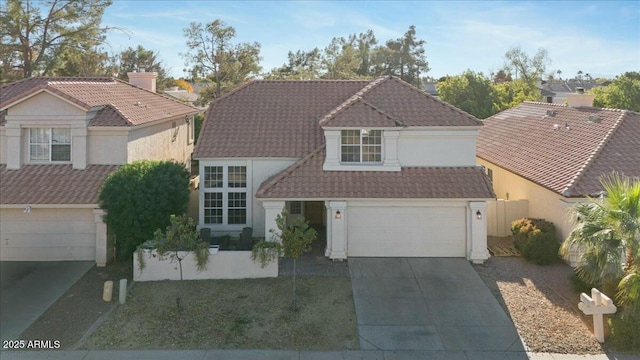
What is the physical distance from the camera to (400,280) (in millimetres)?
15594

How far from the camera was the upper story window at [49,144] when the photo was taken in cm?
1870

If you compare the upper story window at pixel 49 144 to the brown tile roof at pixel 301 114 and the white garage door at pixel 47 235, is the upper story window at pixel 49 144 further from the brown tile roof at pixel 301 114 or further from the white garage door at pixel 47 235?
the brown tile roof at pixel 301 114

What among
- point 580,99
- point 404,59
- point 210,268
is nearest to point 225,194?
point 210,268

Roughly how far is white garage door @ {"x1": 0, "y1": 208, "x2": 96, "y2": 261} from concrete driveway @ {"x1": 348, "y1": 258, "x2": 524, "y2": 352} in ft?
32.4

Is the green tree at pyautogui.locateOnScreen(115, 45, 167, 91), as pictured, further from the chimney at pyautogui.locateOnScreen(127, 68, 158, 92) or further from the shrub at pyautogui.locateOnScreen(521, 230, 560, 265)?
the shrub at pyautogui.locateOnScreen(521, 230, 560, 265)

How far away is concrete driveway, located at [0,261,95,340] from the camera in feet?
43.4

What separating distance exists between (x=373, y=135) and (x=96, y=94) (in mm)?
12115

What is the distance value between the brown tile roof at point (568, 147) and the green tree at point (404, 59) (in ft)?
151

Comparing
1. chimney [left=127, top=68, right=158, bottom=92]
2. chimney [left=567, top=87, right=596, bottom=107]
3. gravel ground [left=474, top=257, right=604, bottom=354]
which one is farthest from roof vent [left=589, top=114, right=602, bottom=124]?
chimney [left=127, top=68, right=158, bottom=92]

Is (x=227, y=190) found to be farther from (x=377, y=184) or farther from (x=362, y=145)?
(x=377, y=184)

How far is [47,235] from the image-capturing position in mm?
17500

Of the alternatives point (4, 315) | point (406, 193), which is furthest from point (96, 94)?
point (406, 193)

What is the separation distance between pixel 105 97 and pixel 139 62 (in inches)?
1518

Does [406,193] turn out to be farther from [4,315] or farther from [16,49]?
[16,49]
